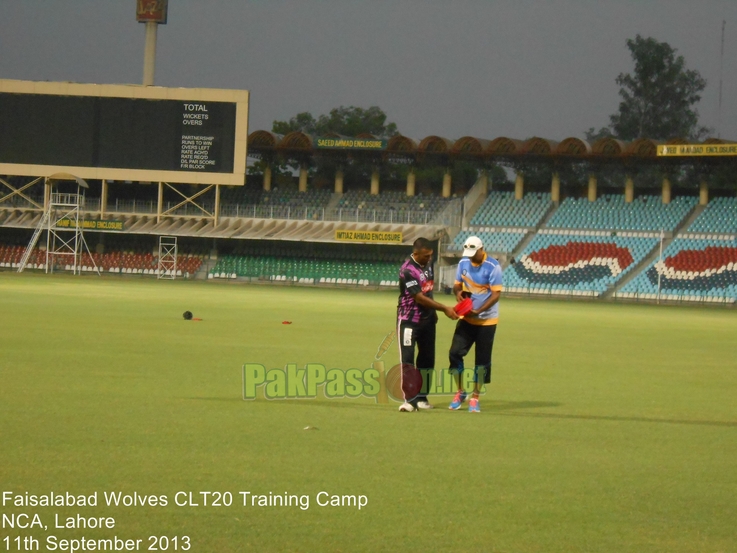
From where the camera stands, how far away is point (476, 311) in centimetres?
1056

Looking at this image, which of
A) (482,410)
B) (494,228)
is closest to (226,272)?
(494,228)

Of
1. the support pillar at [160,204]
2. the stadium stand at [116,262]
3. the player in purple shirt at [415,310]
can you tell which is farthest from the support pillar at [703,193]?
the player in purple shirt at [415,310]

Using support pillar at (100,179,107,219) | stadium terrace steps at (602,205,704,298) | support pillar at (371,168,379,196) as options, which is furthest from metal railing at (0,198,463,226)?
stadium terrace steps at (602,205,704,298)

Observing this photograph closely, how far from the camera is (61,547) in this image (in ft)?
17.1

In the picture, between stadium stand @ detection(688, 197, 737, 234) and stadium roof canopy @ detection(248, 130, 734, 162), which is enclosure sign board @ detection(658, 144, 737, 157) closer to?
stadium roof canopy @ detection(248, 130, 734, 162)

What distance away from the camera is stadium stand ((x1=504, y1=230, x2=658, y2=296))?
54438mm

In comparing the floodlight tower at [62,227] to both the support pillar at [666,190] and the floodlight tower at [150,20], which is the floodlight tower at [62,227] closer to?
the floodlight tower at [150,20]

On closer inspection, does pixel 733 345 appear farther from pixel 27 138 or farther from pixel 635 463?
pixel 27 138

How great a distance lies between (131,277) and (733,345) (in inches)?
1661

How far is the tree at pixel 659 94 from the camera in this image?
9088cm

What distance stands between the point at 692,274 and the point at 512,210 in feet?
41.6

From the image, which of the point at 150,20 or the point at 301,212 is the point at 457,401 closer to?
the point at 301,212

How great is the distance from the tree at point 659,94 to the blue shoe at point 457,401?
277ft

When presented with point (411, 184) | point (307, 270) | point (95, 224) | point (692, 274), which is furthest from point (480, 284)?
point (411, 184)
